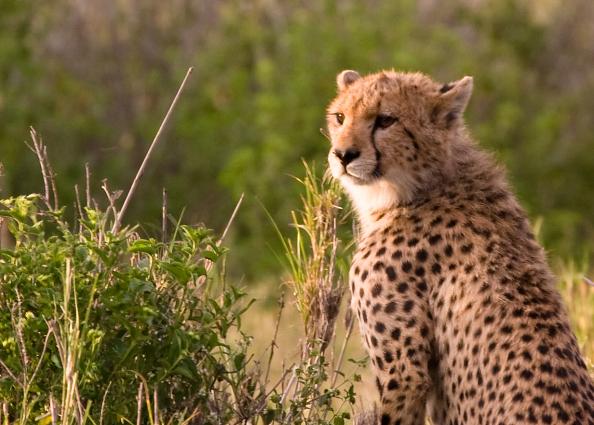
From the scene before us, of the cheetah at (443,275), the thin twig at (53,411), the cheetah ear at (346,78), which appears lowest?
the thin twig at (53,411)

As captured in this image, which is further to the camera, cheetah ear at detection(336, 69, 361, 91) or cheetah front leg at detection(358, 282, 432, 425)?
cheetah ear at detection(336, 69, 361, 91)

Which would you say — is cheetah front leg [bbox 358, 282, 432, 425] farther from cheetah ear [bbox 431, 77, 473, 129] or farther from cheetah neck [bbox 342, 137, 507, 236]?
cheetah ear [bbox 431, 77, 473, 129]

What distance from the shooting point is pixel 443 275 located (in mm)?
3822

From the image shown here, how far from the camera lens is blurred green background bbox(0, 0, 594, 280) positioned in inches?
350

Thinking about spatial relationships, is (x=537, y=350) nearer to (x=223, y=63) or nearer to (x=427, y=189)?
(x=427, y=189)

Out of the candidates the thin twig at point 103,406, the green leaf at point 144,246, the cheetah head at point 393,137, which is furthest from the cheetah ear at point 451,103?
the thin twig at point 103,406

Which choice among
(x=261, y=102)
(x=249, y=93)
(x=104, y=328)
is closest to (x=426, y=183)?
(x=104, y=328)

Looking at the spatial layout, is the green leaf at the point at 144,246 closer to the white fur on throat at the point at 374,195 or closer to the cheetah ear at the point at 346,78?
the white fur on throat at the point at 374,195

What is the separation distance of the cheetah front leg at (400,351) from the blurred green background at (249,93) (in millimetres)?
4603

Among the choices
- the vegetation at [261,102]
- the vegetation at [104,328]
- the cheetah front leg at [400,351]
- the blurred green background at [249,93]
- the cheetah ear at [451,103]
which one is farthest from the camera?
the blurred green background at [249,93]

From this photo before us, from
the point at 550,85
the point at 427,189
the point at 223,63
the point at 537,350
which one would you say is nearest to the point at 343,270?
the point at 427,189

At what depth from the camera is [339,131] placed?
159 inches

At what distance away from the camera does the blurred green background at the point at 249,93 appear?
8.89m

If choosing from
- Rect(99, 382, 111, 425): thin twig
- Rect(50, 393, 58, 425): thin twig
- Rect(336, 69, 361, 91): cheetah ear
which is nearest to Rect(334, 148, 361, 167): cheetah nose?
Rect(336, 69, 361, 91): cheetah ear
